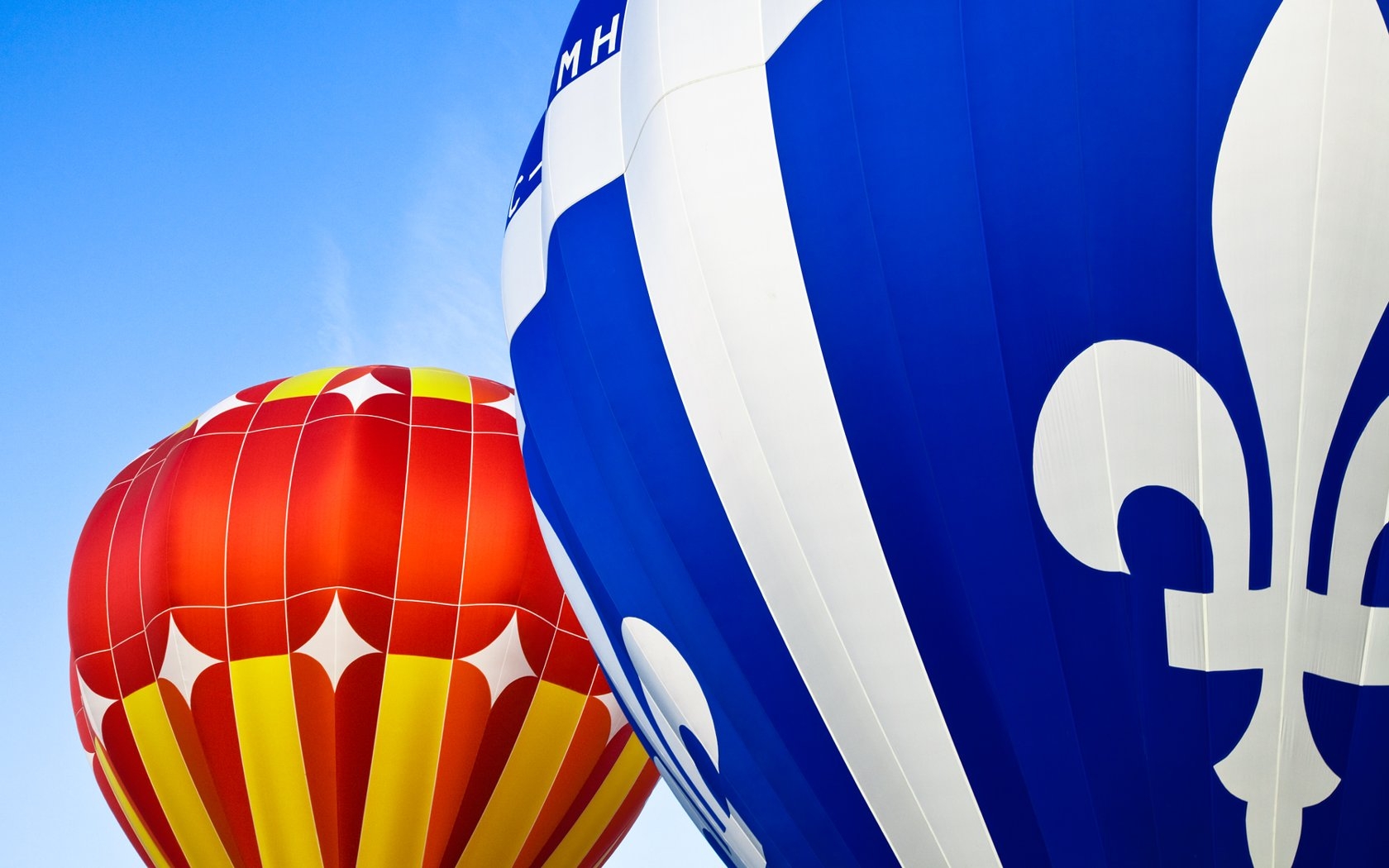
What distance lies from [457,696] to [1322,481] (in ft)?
15.2

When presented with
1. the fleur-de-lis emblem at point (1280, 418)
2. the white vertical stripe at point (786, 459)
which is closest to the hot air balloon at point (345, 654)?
the white vertical stripe at point (786, 459)

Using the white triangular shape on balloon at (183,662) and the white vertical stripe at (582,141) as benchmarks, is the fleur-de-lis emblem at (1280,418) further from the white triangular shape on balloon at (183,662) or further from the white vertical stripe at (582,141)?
the white triangular shape on balloon at (183,662)

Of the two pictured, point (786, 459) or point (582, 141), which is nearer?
point (786, 459)

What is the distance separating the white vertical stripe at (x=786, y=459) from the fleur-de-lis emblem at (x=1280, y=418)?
54 centimetres

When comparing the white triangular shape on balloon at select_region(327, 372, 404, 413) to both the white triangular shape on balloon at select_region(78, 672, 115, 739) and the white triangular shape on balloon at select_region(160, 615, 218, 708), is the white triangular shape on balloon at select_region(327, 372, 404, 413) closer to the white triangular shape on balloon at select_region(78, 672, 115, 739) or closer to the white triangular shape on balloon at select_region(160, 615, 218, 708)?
the white triangular shape on balloon at select_region(160, 615, 218, 708)

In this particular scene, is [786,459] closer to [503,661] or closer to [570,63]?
[570,63]

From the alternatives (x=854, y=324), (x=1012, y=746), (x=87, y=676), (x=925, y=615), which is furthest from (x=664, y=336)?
(x=87, y=676)

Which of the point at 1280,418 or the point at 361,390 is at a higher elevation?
the point at 361,390

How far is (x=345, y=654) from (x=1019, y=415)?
4.34 meters

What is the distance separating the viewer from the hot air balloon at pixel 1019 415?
2447 millimetres

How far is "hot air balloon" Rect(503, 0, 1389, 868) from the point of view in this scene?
96.3 inches

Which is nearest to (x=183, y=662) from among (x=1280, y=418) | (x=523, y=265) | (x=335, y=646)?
(x=335, y=646)

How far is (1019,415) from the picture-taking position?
106 inches

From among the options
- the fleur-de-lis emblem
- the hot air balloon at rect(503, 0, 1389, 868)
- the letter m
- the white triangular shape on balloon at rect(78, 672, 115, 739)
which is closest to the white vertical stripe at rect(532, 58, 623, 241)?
the letter m
